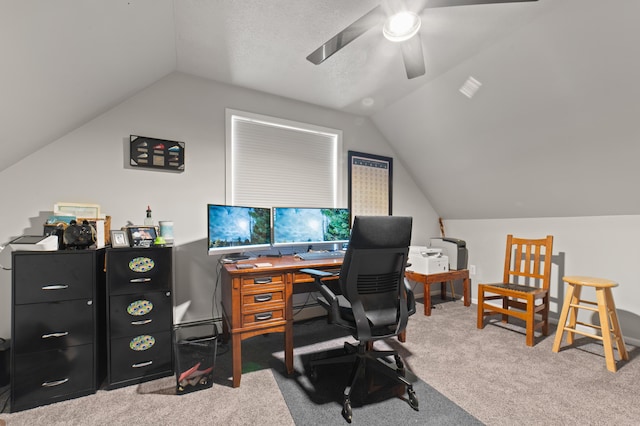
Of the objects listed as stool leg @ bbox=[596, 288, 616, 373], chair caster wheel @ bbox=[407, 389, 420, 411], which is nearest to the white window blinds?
chair caster wheel @ bbox=[407, 389, 420, 411]

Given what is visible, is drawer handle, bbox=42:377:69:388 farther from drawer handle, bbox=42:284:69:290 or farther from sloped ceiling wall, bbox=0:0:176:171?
Answer: sloped ceiling wall, bbox=0:0:176:171

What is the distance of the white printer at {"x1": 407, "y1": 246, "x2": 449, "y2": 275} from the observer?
3363mm

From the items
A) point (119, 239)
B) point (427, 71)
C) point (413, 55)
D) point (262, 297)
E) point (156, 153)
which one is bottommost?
point (262, 297)

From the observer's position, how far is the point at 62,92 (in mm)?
1789

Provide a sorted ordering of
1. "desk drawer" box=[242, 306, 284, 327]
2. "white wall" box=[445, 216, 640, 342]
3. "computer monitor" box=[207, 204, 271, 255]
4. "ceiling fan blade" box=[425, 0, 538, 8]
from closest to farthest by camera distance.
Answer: "ceiling fan blade" box=[425, 0, 538, 8], "desk drawer" box=[242, 306, 284, 327], "computer monitor" box=[207, 204, 271, 255], "white wall" box=[445, 216, 640, 342]

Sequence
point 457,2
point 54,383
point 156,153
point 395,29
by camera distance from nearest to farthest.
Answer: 1. point 457,2
2. point 54,383
3. point 395,29
4. point 156,153

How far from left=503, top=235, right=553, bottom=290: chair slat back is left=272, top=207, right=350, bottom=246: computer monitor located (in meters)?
1.84

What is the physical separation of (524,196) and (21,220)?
183 inches

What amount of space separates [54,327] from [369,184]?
10.7ft

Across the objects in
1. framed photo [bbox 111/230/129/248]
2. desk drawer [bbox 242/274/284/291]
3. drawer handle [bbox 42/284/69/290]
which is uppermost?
framed photo [bbox 111/230/129/248]

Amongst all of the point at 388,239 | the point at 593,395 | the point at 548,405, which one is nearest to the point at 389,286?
the point at 388,239

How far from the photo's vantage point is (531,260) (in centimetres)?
315

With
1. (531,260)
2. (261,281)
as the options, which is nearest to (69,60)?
(261,281)

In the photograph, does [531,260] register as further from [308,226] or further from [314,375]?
[314,375]
